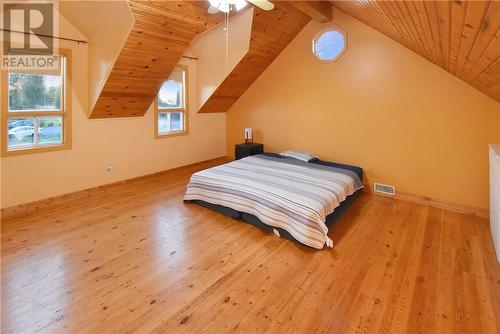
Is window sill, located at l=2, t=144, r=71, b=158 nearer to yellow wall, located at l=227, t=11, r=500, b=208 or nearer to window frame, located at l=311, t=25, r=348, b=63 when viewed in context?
yellow wall, located at l=227, t=11, r=500, b=208

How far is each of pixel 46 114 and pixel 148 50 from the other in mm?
1488

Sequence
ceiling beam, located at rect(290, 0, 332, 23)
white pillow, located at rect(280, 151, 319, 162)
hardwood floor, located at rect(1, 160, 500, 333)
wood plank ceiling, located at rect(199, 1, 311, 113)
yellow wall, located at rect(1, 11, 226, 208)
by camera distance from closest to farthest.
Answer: hardwood floor, located at rect(1, 160, 500, 333) → yellow wall, located at rect(1, 11, 226, 208) → ceiling beam, located at rect(290, 0, 332, 23) → wood plank ceiling, located at rect(199, 1, 311, 113) → white pillow, located at rect(280, 151, 319, 162)

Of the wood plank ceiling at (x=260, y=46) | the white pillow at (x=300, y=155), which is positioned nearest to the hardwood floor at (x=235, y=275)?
the white pillow at (x=300, y=155)

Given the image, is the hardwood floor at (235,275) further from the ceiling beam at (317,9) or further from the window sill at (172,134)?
the ceiling beam at (317,9)

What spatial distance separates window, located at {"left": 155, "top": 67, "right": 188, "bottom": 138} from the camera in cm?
495

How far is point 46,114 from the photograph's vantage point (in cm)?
353

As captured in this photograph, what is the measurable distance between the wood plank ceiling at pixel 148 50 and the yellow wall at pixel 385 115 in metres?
1.74

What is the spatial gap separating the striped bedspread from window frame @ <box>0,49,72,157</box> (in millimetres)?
1772

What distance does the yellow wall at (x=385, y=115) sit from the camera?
3520 millimetres

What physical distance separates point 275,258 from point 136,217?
1.74 m

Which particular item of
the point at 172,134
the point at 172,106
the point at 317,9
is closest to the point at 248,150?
the point at 172,134

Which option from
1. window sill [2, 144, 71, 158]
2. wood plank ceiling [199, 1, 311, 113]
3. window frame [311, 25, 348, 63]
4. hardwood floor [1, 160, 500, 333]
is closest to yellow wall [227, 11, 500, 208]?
window frame [311, 25, 348, 63]

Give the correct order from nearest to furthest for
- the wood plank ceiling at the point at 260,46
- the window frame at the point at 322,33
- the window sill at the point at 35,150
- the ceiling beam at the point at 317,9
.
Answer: the window sill at the point at 35,150
the ceiling beam at the point at 317,9
the wood plank ceiling at the point at 260,46
the window frame at the point at 322,33

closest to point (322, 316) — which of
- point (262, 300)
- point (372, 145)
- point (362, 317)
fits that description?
point (362, 317)
